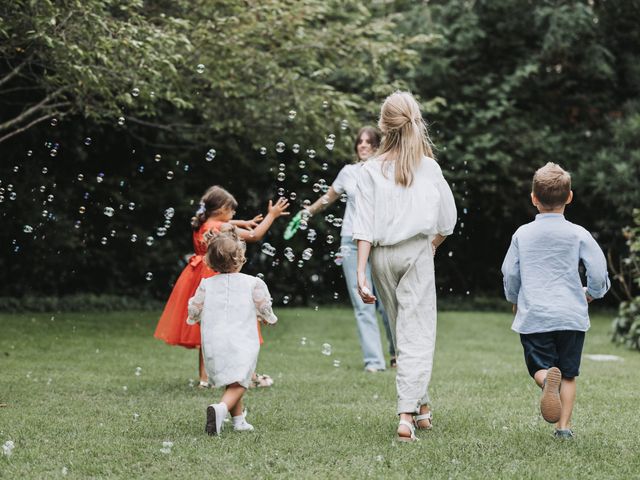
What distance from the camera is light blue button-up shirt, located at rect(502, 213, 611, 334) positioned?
452 cm

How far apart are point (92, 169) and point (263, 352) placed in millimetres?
5941

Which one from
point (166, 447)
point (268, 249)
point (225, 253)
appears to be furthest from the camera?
point (268, 249)

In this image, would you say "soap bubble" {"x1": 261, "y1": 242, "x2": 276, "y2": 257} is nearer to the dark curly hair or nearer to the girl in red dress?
the girl in red dress

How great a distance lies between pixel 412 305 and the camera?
4711 mm

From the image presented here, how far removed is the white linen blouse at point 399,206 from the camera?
4.66m

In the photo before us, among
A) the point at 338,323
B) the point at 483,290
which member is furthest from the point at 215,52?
the point at 483,290

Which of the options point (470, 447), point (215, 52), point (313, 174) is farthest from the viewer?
point (313, 174)

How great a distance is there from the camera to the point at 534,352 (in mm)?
4602

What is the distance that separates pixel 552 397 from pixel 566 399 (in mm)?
362

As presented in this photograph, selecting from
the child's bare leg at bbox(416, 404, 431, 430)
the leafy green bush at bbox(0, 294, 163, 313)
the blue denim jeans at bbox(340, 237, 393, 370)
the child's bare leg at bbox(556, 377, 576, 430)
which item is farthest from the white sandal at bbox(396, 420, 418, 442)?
the leafy green bush at bbox(0, 294, 163, 313)

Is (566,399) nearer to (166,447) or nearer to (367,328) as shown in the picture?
(166,447)

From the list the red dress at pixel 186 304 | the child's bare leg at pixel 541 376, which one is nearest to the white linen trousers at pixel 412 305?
the child's bare leg at pixel 541 376

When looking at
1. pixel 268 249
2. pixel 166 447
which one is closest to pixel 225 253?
pixel 166 447

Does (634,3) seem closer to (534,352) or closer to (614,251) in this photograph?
(614,251)
